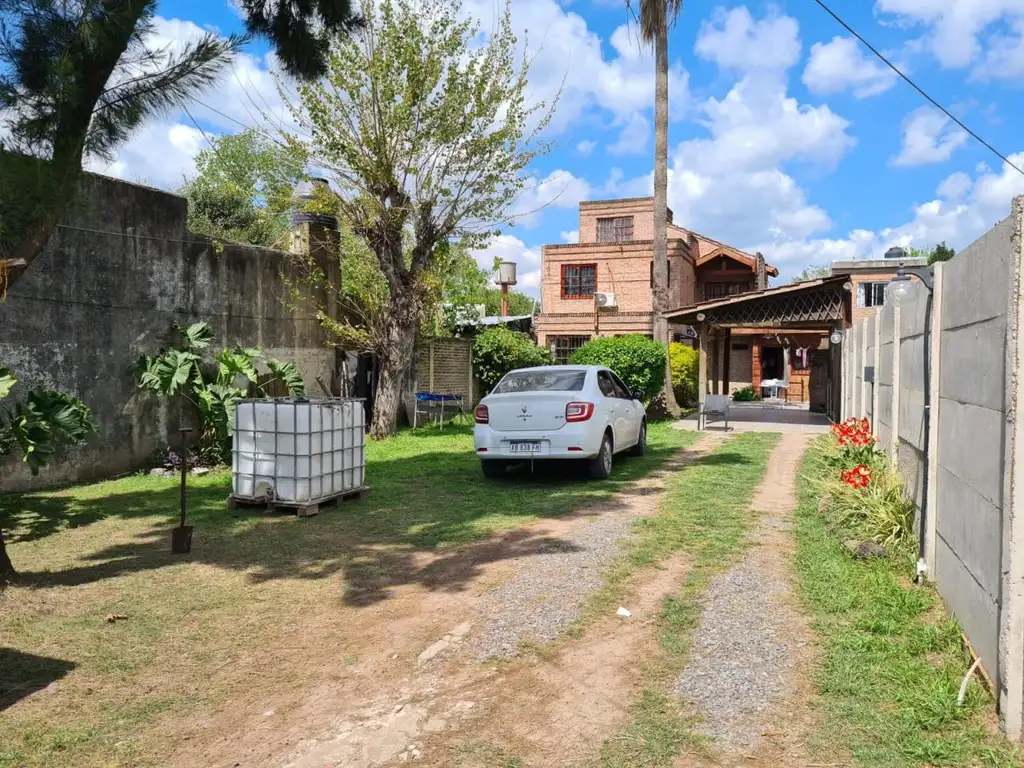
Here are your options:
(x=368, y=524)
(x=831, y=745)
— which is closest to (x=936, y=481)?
(x=831, y=745)

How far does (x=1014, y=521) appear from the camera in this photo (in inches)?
123

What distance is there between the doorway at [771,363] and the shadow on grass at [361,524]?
2944cm

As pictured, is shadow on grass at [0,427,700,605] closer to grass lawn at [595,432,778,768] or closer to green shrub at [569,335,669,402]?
grass lawn at [595,432,778,768]

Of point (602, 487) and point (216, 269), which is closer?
point (602, 487)

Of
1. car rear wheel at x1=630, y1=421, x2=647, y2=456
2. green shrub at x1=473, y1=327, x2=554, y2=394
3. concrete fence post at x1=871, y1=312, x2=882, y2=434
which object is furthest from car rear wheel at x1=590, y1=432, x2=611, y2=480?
green shrub at x1=473, y1=327, x2=554, y2=394

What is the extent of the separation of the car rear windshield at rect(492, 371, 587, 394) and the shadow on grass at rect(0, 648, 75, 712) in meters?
6.61

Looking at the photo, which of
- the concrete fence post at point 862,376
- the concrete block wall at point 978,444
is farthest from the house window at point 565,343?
the concrete block wall at point 978,444

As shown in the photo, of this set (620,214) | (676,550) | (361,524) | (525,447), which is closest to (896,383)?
(676,550)

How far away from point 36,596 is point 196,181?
29120 millimetres

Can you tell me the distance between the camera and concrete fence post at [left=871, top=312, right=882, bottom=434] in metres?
8.54

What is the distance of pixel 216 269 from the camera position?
1202 centimetres

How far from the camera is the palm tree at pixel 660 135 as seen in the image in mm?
20016

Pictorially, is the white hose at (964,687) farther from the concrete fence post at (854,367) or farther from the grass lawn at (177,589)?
the concrete fence post at (854,367)

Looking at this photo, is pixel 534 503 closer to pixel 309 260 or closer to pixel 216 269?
pixel 216 269
